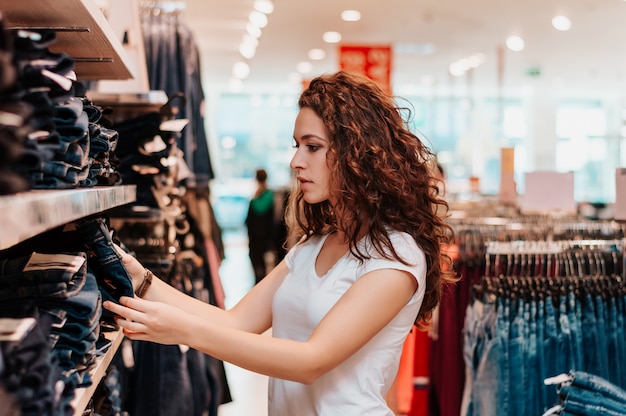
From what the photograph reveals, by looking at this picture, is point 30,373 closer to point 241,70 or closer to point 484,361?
point 484,361

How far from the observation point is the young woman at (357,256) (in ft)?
6.17

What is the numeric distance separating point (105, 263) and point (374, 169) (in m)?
0.77

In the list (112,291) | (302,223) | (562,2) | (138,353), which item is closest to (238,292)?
(562,2)

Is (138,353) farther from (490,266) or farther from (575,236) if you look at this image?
(575,236)

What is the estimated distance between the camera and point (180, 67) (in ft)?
12.8

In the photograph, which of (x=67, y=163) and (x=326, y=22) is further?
(x=326, y=22)

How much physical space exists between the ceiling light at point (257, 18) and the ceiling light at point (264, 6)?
18cm

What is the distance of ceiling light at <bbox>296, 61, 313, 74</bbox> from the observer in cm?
1385

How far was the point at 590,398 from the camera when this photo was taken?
1.95 m

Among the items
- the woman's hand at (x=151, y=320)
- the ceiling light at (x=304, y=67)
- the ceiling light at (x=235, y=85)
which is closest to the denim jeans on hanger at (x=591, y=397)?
the woman's hand at (x=151, y=320)

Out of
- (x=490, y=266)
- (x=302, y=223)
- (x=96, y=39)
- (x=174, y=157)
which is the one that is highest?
(x=96, y=39)

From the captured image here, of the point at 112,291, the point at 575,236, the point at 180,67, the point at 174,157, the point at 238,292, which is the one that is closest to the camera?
the point at 112,291

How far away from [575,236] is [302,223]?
180 centimetres

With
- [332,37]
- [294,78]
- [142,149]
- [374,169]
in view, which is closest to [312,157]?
[374,169]
